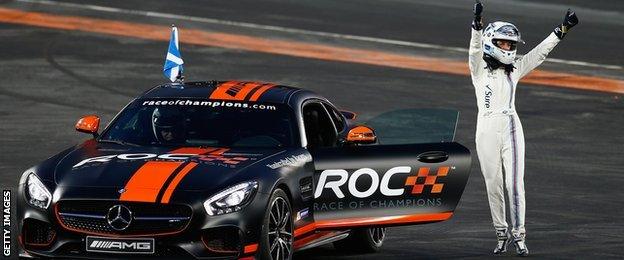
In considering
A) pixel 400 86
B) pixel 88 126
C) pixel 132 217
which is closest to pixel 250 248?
pixel 132 217

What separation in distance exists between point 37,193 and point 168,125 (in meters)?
1.64

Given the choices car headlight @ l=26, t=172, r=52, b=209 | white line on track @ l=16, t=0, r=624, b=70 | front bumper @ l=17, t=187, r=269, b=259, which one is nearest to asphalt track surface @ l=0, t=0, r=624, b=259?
white line on track @ l=16, t=0, r=624, b=70

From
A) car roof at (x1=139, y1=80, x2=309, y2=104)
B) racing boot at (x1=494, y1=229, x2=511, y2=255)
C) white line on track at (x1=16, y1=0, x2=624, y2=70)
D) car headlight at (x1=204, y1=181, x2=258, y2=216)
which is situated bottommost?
white line on track at (x1=16, y1=0, x2=624, y2=70)

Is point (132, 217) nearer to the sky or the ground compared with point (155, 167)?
nearer to the ground

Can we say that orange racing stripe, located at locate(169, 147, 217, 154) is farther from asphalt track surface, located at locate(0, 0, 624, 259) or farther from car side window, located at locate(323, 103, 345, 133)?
car side window, located at locate(323, 103, 345, 133)

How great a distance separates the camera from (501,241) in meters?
13.3

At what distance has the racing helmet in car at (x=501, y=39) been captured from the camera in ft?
44.2

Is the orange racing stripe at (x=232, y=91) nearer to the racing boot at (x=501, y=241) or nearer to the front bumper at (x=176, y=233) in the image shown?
the front bumper at (x=176, y=233)

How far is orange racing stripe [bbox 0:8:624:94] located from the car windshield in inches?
498

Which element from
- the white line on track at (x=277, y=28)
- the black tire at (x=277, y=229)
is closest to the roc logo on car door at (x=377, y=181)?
the black tire at (x=277, y=229)

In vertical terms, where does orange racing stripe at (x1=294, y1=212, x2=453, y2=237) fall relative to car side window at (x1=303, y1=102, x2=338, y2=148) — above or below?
below

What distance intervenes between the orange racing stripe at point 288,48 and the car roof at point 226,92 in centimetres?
1219

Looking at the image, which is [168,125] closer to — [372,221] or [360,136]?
[360,136]

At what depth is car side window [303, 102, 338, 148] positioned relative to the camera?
521 inches
